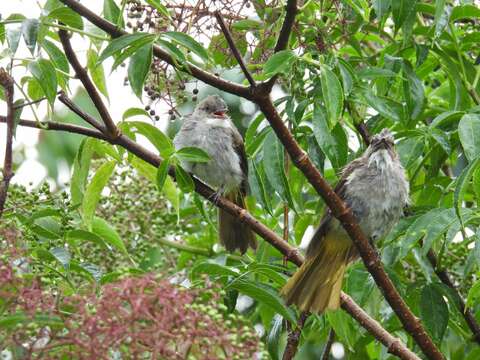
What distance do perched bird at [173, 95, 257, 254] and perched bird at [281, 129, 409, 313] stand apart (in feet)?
2.44

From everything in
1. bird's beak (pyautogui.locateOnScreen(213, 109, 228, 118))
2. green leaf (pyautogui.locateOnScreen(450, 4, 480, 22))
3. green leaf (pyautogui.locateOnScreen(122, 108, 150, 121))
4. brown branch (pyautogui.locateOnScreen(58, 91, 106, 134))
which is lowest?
brown branch (pyautogui.locateOnScreen(58, 91, 106, 134))

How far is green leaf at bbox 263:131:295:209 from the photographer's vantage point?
391 centimetres

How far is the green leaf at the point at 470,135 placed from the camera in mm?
3736

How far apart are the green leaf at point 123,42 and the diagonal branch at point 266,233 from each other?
44cm

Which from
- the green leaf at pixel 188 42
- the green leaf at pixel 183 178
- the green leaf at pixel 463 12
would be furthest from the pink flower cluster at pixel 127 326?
the green leaf at pixel 463 12

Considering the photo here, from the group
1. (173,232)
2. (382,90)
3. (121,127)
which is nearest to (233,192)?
(173,232)

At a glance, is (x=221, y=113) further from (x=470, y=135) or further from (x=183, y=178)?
(x=470, y=135)

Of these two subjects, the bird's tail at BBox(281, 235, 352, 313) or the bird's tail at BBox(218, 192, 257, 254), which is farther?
the bird's tail at BBox(218, 192, 257, 254)

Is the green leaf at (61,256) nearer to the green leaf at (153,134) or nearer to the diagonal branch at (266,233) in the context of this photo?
the diagonal branch at (266,233)

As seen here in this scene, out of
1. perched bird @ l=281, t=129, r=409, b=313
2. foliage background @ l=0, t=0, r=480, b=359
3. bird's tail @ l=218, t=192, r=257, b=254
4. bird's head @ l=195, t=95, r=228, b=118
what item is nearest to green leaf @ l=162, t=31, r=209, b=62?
foliage background @ l=0, t=0, r=480, b=359

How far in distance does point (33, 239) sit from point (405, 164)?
1700 millimetres

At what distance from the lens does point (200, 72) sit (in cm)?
351

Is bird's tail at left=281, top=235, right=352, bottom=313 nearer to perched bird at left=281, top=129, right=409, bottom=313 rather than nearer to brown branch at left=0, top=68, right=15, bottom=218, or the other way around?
perched bird at left=281, top=129, right=409, bottom=313

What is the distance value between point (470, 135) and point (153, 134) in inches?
50.6
